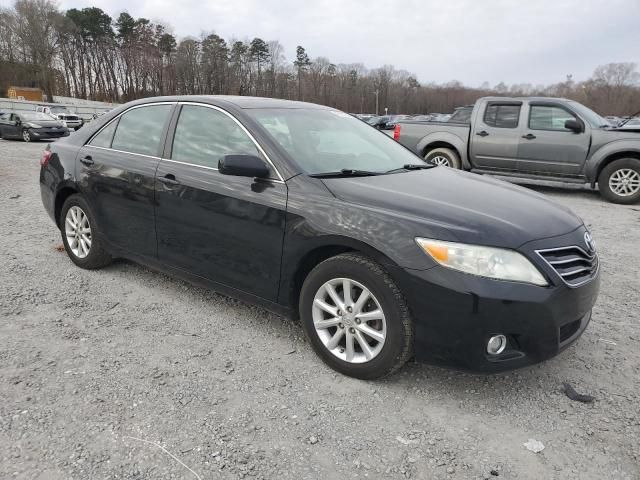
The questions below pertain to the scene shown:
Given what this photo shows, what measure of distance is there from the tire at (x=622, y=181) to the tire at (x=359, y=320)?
24.9 ft

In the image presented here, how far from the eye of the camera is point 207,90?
8394cm

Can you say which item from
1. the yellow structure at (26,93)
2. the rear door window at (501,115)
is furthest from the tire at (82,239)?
the yellow structure at (26,93)

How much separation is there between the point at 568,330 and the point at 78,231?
4.05 meters

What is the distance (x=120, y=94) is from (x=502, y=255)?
100.0m

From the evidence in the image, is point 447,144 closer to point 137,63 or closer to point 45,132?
point 45,132

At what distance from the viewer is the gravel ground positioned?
2.21 metres

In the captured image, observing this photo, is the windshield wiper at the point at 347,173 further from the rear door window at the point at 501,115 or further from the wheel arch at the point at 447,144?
the rear door window at the point at 501,115

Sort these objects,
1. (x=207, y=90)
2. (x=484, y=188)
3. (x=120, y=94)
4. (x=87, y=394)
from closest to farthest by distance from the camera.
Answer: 1. (x=87, y=394)
2. (x=484, y=188)
3. (x=207, y=90)
4. (x=120, y=94)

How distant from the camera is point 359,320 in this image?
2766mm

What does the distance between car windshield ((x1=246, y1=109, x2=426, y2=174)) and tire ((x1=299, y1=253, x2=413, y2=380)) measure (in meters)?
0.72

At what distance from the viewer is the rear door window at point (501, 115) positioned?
9.48 metres

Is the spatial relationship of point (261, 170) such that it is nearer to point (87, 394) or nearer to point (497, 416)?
point (87, 394)

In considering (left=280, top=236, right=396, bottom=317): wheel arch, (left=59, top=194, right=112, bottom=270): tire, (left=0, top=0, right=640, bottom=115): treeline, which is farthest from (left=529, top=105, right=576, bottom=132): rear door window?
(left=0, top=0, right=640, bottom=115): treeline

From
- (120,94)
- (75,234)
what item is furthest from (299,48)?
(75,234)
